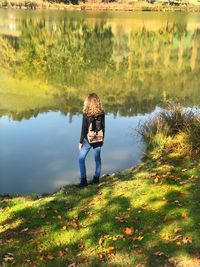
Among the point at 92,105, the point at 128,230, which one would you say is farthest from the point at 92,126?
the point at 128,230

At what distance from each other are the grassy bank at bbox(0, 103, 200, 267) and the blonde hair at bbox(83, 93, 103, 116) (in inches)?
81.7

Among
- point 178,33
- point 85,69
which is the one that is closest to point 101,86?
point 85,69

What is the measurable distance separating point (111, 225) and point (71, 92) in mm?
20247

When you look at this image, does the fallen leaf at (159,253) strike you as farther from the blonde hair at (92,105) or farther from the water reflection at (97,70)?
the water reflection at (97,70)

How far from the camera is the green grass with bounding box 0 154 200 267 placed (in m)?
8.27

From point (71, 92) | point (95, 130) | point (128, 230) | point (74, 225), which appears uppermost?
point (95, 130)

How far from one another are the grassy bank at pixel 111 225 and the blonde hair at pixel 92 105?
2.08 metres

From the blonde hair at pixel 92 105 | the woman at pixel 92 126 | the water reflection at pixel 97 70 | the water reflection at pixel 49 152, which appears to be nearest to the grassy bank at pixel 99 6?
the water reflection at pixel 97 70

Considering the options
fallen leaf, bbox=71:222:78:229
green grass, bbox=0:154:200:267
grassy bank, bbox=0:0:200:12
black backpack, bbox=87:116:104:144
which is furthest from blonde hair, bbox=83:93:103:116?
grassy bank, bbox=0:0:200:12

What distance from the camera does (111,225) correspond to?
9.52 meters

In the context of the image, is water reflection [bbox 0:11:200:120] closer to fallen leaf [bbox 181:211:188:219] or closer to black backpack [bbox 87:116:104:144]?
black backpack [bbox 87:116:104:144]

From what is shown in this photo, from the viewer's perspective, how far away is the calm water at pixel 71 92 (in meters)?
16.8

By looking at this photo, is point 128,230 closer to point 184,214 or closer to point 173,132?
point 184,214

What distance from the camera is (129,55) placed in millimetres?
44844
